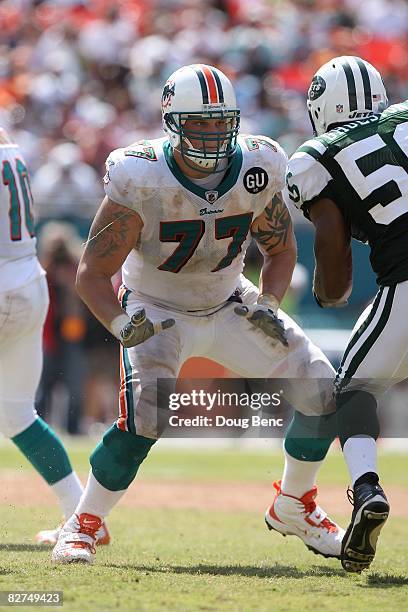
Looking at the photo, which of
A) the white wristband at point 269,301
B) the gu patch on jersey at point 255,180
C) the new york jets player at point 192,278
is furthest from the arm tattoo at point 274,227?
the white wristband at point 269,301

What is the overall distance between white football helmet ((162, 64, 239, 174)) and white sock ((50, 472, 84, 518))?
163 centimetres

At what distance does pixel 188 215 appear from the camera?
4.81 meters

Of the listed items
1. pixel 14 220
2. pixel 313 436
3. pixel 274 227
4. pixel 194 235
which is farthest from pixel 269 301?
pixel 14 220

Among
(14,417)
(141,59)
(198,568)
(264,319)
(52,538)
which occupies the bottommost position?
(52,538)

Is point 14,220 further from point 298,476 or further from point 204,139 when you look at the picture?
point 298,476

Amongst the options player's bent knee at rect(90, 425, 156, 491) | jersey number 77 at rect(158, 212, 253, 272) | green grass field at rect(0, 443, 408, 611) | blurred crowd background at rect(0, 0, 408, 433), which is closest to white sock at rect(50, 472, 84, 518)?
green grass field at rect(0, 443, 408, 611)

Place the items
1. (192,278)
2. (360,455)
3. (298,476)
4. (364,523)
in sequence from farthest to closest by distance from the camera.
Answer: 1. (298,476)
2. (192,278)
3. (360,455)
4. (364,523)

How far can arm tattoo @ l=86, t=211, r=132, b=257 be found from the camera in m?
4.70

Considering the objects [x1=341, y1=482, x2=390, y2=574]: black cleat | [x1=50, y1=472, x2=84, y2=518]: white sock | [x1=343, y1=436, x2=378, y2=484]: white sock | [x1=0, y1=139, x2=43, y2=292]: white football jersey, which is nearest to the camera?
[x1=341, y1=482, x2=390, y2=574]: black cleat

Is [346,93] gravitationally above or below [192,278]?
above

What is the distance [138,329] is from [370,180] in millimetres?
1084

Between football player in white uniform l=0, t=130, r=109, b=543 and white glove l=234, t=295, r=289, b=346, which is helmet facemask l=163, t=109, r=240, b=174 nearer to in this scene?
white glove l=234, t=295, r=289, b=346

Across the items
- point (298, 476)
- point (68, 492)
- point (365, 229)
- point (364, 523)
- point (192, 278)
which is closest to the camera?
point (364, 523)

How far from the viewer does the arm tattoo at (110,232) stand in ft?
15.4
